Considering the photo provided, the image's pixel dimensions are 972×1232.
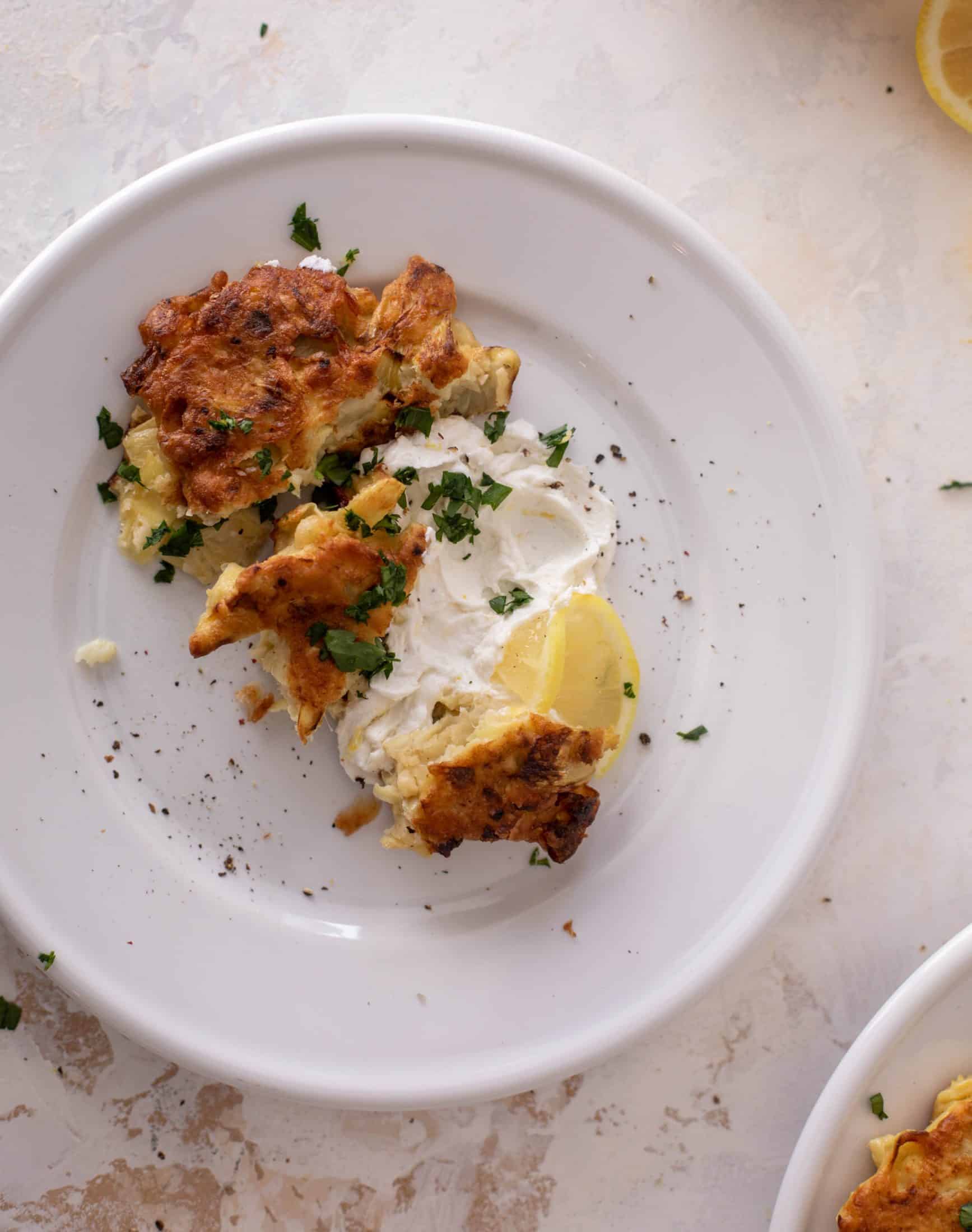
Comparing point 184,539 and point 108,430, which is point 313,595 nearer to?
point 184,539

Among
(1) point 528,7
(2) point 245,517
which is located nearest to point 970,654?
(2) point 245,517

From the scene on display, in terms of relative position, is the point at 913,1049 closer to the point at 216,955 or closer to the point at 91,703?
Result: the point at 216,955

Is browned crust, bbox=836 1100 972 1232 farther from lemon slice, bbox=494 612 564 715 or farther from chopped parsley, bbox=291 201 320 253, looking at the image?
chopped parsley, bbox=291 201 320 253

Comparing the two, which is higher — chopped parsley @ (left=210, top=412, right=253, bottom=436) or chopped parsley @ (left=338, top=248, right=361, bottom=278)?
chopped parsley @ (left=338, top=248, right=361, bottom=278)

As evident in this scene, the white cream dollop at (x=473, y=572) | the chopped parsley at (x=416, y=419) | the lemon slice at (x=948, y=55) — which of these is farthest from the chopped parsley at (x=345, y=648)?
the lemon slice at (x=948, y=55)

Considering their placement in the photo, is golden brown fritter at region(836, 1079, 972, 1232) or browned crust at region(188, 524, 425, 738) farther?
golden brown fritter at region(836, 1079, 972, 1232)

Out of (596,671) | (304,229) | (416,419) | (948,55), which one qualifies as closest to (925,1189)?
(596,671)

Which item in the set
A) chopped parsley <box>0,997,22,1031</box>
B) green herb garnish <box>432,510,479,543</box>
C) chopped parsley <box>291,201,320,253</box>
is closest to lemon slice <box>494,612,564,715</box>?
green herb garnish <box>432,510,479,543</box>
